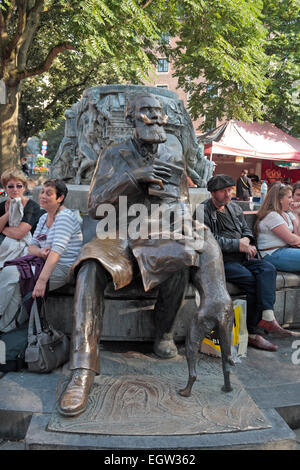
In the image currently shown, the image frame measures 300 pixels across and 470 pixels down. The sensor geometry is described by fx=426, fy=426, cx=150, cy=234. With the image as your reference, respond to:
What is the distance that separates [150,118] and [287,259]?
201 centimetres

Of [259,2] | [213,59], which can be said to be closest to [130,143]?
[213,59]

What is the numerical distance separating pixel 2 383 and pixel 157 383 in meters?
1.02

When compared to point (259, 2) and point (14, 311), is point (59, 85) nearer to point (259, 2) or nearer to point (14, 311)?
point (259, 2)

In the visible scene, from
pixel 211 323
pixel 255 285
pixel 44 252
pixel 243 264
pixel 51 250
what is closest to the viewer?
pixel 211 323

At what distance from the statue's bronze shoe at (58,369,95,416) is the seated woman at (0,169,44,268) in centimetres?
171

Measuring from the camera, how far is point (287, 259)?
411 centimetres

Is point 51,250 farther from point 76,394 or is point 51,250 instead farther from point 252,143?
point 252,143

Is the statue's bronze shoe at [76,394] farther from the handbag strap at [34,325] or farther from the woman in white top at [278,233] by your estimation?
the woman in white top at [278,233]

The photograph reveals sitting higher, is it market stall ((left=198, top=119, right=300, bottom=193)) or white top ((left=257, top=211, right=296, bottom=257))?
market stall ((left=198, top=119, right=300, bottom=193))

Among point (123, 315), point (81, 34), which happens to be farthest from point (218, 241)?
point (81, 34)

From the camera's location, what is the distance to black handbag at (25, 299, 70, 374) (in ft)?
9.50

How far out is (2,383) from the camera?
2.81 metres

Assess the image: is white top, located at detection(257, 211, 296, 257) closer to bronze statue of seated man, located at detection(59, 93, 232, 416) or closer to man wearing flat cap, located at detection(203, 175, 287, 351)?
man wearing flat cap, located at detection(203, 175, 287, 351)

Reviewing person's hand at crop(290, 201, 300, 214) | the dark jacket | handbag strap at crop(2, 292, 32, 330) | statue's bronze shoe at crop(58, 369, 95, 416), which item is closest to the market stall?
person's hand at crop(290, 201, 300, 214)
